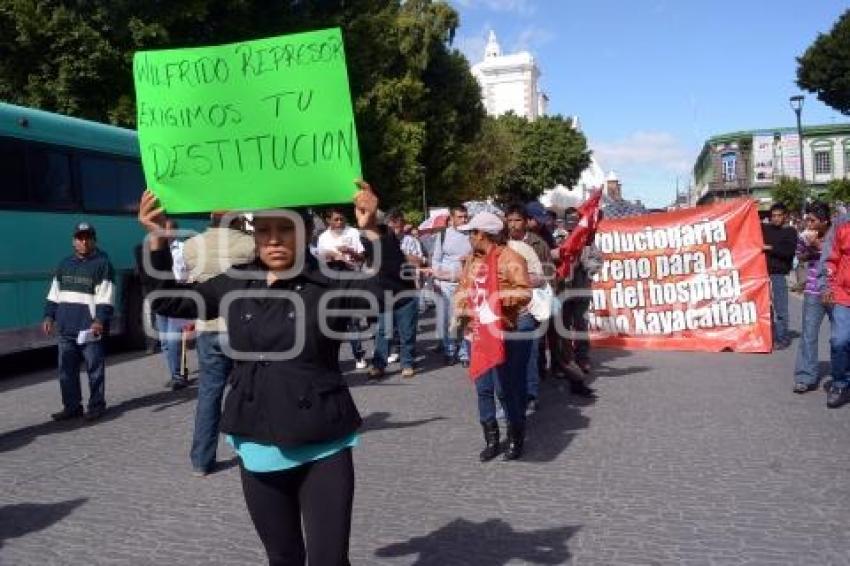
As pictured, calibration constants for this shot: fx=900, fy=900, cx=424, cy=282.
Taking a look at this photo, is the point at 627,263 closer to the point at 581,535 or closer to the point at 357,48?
the point at 581,535

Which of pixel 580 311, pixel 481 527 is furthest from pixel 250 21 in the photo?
pixel 481 527

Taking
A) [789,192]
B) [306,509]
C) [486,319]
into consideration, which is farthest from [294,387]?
[789,192]

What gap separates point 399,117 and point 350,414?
115 feet

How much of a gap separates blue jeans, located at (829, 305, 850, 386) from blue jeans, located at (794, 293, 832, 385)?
1.48 ft

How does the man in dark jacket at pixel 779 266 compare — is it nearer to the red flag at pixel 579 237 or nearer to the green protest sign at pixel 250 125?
the red flag at pixel 579 237

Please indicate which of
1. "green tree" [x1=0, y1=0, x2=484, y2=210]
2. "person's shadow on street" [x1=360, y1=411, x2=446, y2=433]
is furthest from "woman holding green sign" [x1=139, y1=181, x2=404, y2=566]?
"green tree" [x1=0, y1=0, x2=484, y2=210]

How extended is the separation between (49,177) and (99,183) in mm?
1200

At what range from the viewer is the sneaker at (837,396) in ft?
25.6

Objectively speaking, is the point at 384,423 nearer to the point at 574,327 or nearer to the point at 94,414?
the point at 574,327

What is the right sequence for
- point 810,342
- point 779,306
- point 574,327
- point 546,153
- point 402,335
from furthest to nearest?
point 546,153 → point 779,306 → point 402,335 → point 574,327 → point 810,342

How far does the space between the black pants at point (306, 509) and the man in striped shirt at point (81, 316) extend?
227 inches

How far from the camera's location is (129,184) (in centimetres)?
1409

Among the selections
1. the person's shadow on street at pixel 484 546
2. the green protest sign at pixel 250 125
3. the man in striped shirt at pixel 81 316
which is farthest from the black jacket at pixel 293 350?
the man in striped shirt at pixel 81 316

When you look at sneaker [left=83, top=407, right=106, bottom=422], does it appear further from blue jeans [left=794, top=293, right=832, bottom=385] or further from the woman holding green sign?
blue jeans [left=794, top=293, right=832, bottom=385]
